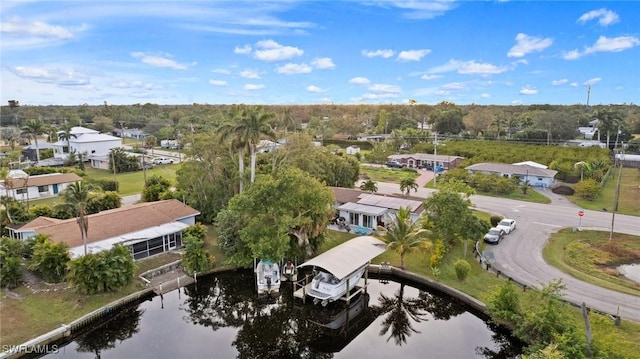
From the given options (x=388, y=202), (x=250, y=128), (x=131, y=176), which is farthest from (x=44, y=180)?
(x=388, y=202)

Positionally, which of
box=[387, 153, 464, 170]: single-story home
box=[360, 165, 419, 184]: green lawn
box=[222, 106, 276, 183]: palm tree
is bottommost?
box=[360, 165, 419, 184]: green lawn

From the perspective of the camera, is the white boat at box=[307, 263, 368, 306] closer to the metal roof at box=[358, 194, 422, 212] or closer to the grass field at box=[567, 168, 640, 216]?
the metal roof at box=[358, 194, 422, 212]

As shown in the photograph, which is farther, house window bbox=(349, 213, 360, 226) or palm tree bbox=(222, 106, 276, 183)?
house window bbox=(349, 213, 360, 226)

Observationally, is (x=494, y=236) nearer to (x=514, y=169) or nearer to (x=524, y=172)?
(x=524, y=172)

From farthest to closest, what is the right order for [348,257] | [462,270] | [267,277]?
[267,277]
[462,270]
[348,257]

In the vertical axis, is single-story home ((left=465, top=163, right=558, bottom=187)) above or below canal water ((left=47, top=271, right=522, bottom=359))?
above

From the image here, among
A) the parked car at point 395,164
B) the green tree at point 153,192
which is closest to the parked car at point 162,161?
the green tree at point 153,192

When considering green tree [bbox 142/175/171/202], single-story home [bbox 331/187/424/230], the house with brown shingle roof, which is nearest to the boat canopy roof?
single-story home [bbox 331/187/424/230]
